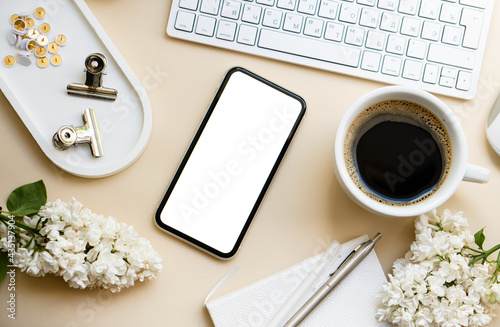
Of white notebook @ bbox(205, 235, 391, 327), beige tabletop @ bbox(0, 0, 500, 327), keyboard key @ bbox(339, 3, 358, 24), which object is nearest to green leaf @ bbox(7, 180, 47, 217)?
beige tabletop @ bbox(0, 0, 500, 327)

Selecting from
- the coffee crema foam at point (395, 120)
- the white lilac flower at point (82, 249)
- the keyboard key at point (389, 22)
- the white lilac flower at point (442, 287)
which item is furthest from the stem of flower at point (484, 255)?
the white lilac flower at point (82, 249)

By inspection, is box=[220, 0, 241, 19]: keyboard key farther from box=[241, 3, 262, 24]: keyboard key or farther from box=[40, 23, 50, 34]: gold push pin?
box=[40, 23, 50, 34]: gold push pin

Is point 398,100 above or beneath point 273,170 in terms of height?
above

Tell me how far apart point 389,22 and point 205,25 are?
0.89 feet

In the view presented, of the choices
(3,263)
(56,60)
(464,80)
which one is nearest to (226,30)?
(56,60)

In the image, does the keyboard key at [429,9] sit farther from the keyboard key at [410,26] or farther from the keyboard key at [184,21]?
the keyboard key at [184,21]

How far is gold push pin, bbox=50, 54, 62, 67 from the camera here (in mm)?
671

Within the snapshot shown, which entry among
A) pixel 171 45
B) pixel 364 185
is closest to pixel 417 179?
pixel 364 185

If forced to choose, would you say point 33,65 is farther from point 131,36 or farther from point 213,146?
point 213,146

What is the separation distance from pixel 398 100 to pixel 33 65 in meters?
0.52

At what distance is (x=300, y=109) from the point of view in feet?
2.25

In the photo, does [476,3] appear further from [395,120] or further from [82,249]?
[82,249]

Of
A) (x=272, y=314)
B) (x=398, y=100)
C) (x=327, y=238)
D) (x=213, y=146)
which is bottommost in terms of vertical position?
(x=272, y=314)

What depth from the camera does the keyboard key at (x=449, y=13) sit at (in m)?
0.67
